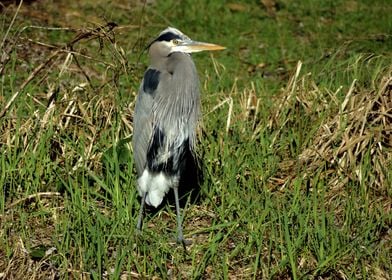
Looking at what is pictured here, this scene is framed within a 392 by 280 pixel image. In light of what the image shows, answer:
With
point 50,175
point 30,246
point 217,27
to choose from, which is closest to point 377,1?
point 217,27

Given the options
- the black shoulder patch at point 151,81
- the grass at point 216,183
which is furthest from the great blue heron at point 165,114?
the grass at point 216,183

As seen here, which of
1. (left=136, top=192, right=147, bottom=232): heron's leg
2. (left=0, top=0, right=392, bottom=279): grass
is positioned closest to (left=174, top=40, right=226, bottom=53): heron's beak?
(left=0, top=0, right=392, bottom=279): grass

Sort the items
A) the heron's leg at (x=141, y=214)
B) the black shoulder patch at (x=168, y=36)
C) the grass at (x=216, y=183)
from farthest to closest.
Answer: the black shoulder patch at (x=168, y=36) < the heron's leg at (x=141, y=214) < the grass at (x=216, y=183)

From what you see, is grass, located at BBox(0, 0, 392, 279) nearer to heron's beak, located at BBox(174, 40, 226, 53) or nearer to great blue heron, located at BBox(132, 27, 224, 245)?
great blue heron, located at BBox(132, 27, 224, 245)

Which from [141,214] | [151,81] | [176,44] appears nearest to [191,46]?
[176,44]

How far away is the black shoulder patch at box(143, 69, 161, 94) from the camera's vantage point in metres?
4.61

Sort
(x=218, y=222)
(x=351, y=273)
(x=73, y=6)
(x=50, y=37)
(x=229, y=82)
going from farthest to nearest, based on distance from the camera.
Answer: (x=73, y=6) < (x=50, y=37) < (x=229, y=82) < (x=218, y=222) < (x=351, y=273)

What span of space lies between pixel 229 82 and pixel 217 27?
1521 millimetres

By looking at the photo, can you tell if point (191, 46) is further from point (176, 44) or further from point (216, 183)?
point (216, 183)

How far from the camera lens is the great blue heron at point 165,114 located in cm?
459

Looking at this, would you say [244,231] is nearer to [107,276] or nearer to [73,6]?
[107,276]

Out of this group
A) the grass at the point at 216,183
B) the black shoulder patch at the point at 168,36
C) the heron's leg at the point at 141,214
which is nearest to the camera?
the grass at the point at 216,183

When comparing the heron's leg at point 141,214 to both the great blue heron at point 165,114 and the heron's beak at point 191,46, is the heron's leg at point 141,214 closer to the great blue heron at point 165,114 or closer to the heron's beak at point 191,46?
the great blue heron at point 165,114

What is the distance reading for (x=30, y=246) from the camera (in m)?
4.25
